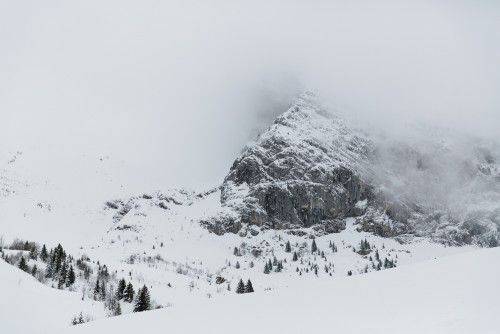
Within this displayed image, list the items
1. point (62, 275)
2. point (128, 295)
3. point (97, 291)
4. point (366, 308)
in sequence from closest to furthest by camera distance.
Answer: point (366, 308) → point (128, 295) → point (97, 291) → point (62, 275)

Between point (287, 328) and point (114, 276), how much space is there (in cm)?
13669

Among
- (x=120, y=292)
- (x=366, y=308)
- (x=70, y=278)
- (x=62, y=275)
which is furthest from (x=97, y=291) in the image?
(x=366, y=308)

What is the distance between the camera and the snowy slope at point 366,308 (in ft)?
36.6

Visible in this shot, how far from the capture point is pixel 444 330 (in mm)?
10391

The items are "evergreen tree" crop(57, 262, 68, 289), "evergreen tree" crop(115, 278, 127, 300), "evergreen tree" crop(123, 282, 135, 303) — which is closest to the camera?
"evergreen tree" crop(115, 278, 127, 300)

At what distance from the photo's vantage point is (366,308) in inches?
504

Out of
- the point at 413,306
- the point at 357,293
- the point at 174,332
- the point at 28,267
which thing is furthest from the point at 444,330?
the point at 28,267

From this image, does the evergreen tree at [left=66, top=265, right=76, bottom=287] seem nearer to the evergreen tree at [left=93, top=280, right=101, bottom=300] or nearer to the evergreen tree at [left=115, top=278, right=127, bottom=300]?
the evergreen tree at [left=93, top=280, right=101, bottom=300]

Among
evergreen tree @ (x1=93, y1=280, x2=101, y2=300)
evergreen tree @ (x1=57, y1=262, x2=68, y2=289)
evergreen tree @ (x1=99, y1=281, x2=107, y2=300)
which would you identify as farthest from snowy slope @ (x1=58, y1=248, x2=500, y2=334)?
evergreen tree @ (x1=57, y1=262, x2=68, y2=289)

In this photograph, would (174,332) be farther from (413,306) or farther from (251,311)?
(413,306)

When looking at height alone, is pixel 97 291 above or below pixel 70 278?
below

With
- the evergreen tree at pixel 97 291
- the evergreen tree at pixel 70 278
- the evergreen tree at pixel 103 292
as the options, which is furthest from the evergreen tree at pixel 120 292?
the evergreen tree at pixel 70 278

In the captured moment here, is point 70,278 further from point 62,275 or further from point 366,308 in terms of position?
point 366,308

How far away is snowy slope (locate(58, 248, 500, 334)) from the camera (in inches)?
440
